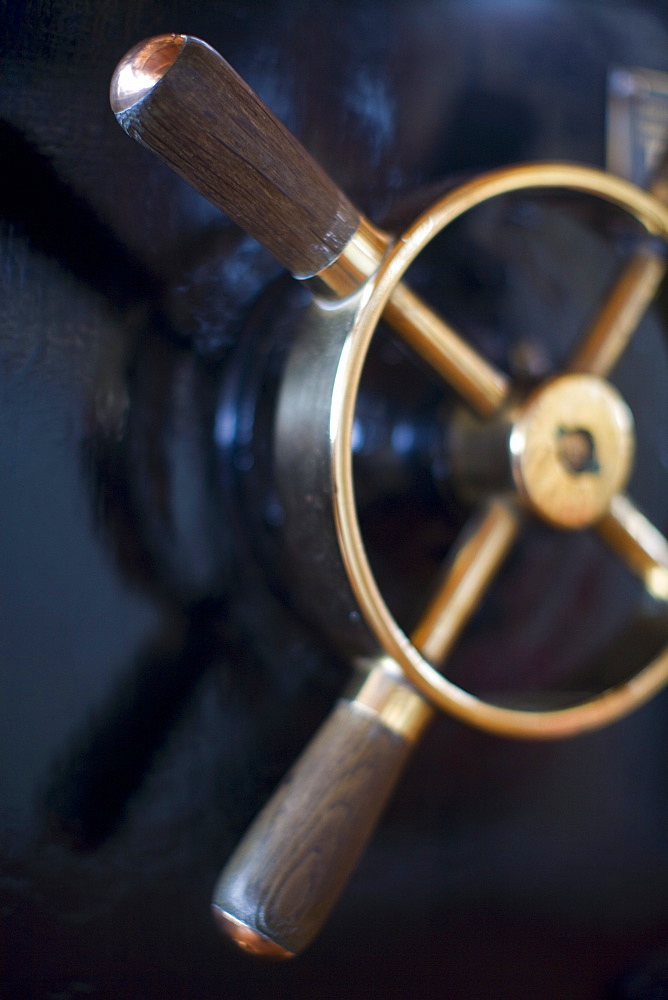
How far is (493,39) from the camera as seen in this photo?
1.50 feet

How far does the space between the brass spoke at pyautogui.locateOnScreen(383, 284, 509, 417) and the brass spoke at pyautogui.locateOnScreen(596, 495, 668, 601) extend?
92mm

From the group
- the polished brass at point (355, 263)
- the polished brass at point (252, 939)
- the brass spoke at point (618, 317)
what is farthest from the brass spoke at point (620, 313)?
the polished brass at point (252, 939)

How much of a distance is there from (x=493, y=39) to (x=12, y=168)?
0.29 m

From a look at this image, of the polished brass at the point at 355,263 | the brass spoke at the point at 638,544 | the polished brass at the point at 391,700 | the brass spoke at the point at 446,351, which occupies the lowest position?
the brass spoke at the point at 638,544

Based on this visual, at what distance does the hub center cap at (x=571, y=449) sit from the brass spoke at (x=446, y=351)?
18 millimetres

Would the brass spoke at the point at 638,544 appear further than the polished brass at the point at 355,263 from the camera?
Yes

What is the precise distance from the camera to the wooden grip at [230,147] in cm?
26

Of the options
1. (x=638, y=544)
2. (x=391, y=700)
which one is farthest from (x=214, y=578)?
(x=638, y=544)

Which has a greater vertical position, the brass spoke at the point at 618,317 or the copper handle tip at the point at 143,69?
the copper handle tip at the point at 143,69

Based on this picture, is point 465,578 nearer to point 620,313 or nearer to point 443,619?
point 443,619

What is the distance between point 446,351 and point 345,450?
81mm

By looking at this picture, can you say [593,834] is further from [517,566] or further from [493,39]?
[493,39]

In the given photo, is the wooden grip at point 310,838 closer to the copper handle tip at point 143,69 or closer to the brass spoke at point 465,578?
the brass spoke at point 465,578

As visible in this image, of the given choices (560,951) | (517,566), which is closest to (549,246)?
(517,566)
